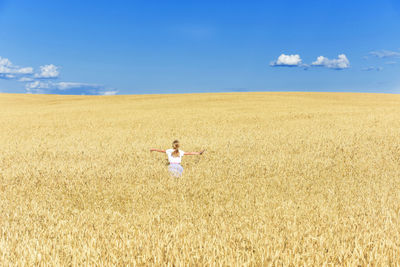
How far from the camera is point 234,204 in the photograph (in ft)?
17.3

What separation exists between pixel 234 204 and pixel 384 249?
7.81 feet

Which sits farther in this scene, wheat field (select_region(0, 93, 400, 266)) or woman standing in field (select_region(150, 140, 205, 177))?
woman standing in field (select_region(150, 140, 205, 177))

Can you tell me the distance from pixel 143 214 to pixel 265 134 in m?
11.0

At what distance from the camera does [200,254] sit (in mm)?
3105

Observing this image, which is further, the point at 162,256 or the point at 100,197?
the point at 100,197

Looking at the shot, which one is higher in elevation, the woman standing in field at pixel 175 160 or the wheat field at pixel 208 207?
the woman standing in field at pixel 175 160

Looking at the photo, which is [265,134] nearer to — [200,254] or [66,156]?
[66,156]

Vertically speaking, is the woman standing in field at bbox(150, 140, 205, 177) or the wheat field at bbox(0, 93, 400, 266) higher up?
the woman standing in field at bbox(150, 140, 205, 177)

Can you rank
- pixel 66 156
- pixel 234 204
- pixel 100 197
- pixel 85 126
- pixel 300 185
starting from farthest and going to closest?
pixel 85 126 → pixel 66 156 → pixel 300 185 → pixel 100 197 → pixel 234 204

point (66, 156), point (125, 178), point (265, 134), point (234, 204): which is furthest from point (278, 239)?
point (265, 134)

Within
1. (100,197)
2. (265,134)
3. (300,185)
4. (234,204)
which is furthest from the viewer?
(265,134)

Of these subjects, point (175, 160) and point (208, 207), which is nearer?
point (208, 207)

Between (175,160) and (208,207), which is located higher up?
(175,160)

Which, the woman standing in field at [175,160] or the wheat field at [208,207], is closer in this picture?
the wheat field at [208,207]
